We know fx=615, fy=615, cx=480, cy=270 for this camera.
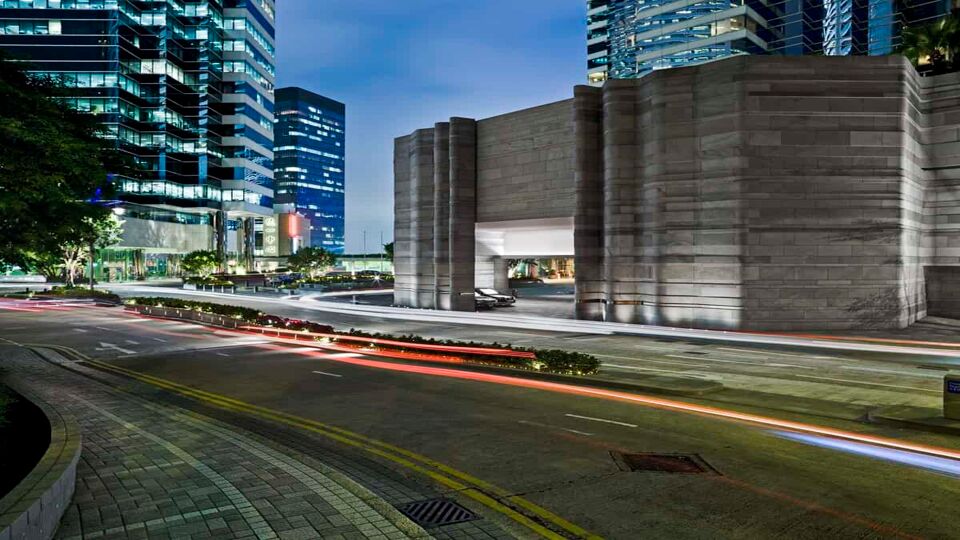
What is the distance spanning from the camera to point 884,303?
102 feet

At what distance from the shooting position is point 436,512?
25.8ft

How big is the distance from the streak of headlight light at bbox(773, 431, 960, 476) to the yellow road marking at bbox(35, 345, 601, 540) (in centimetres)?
615

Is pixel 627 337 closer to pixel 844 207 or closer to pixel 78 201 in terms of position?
pixel 844 207

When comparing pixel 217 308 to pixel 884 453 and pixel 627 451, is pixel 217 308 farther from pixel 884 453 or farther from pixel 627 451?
pixel 884 453

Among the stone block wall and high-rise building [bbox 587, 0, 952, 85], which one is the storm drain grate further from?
high-rise building [bbox 587, 0, 952, 85]

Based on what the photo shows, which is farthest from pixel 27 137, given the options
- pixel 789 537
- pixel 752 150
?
pixel 752 150

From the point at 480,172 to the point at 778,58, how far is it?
21.1 metres

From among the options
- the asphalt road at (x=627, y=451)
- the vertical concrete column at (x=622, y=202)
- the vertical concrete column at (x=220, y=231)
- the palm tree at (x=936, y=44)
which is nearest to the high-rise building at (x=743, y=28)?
the palm tree at (x=936, y=44)

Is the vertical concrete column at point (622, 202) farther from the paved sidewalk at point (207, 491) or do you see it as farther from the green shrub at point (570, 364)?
the paved sidewalk at point (207, 491)

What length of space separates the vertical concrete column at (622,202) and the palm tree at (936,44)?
16.8m

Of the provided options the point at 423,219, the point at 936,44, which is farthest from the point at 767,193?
the point at 423,219

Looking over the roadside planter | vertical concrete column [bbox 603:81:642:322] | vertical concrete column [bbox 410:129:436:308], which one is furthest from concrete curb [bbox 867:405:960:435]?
vertical concrete column [bbox 410:129:436:308]

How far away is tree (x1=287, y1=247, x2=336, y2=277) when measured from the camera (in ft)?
378

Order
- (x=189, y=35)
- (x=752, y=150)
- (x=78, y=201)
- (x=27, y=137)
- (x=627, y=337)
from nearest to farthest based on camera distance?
(x=27, y=137) → (x=78, y=201) → (x=627, y=337) → (x=752, y=150) → (x=189, y=35)
